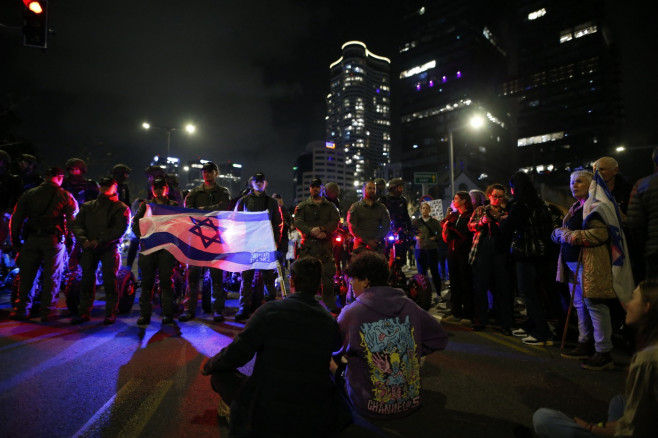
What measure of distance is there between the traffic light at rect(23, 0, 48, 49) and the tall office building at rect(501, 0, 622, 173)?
103 meters

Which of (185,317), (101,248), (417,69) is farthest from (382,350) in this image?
(417,69)

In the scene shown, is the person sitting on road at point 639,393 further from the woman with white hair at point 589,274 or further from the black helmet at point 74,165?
the black helmet at point 74,165

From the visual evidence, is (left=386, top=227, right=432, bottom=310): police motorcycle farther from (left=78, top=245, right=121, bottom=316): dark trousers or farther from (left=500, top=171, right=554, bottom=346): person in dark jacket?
(left=78, top=245, right=121, bottom=316): dark trousers

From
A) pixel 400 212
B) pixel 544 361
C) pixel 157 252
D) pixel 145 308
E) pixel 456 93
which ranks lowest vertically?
pixel 544 361

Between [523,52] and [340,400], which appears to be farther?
[523,52]

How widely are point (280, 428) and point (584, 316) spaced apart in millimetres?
4187

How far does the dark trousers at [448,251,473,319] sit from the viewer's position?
20.1 ft

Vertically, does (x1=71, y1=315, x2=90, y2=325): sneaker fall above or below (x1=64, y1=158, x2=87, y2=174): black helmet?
below

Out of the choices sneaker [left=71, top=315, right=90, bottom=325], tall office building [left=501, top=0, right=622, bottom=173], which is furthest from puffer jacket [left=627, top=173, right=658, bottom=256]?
tall office building [left=501, top=0, right=622, bottom=173]

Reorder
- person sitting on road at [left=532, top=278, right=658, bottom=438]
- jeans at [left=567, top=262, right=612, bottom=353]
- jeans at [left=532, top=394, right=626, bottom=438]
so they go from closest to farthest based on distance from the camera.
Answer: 1. person sitting on road at [left=532, top=278, right=658, bottom=438]
2. jeans at [left=532, top=394, right=626, bottom=438]
3. jeans at [left=567, top=262, right=612, bottom=353]

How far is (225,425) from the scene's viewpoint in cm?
279

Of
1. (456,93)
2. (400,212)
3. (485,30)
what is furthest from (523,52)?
(400,212)

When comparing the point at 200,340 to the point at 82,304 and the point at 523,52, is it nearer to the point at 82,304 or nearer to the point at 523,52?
the point at 82,304

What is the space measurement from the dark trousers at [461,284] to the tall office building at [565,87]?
3972 inches
